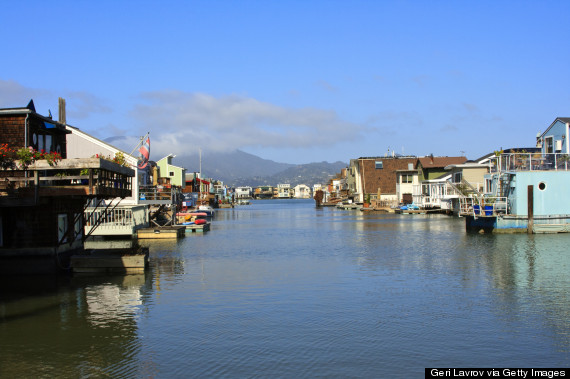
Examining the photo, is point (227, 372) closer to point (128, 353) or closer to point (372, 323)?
point (128, 353)

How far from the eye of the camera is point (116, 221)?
151 feet

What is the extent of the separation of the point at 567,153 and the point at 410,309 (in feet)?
121

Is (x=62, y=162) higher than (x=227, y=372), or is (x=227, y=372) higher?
(x=62, y=162)

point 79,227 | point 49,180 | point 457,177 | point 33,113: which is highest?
point 33,113

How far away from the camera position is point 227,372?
13617 millimetres

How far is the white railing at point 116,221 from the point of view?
4428 centimetres

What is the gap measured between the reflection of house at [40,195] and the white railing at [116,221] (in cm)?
1522

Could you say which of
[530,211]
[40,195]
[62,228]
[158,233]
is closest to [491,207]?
[530,211]

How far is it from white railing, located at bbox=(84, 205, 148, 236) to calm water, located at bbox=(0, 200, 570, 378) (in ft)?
43.1

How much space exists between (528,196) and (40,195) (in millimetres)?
37453

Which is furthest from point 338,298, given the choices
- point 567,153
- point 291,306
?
point 567,153

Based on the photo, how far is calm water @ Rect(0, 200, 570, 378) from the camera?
46.7ft

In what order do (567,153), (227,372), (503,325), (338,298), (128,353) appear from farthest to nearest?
(567,153)
(338,298)
(503,325)
(128,353)
(227,372)

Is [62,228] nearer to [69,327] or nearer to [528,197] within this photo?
[69,327]
